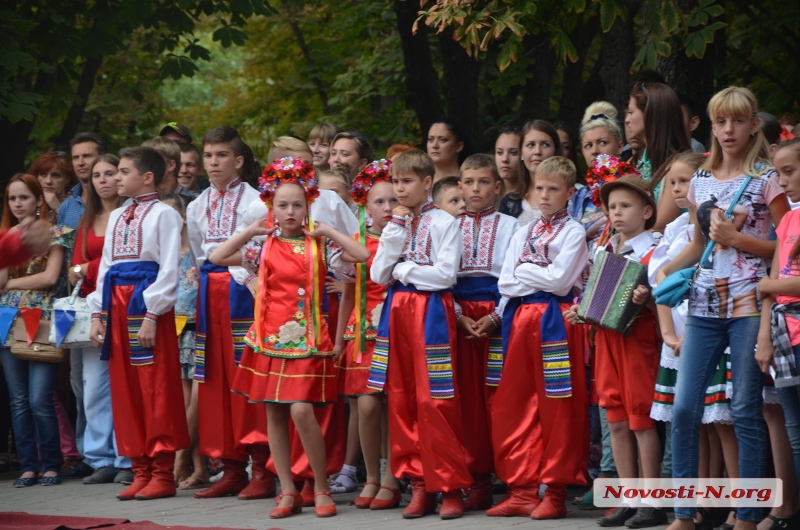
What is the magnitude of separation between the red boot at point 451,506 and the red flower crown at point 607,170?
1.89 metres

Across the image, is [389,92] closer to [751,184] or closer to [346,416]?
[346,416]

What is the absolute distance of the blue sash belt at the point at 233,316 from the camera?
7.69 m

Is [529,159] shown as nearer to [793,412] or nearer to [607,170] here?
[607,170]

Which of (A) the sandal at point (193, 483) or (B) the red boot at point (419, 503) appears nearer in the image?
(B) the red boot at point (419, 503)

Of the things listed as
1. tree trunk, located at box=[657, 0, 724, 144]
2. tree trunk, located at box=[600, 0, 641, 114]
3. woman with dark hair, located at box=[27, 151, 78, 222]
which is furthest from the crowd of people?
Answer: tree trunk, located at box=[600, 0, 641, 114]

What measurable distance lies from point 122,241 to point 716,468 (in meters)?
4.00

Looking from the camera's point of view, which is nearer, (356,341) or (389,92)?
(356,341)

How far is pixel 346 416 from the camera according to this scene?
26.8 ft

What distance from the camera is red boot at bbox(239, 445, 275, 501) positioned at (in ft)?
25.0

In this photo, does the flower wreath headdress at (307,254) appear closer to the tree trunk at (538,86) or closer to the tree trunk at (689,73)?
the tree trunk at (689,73)

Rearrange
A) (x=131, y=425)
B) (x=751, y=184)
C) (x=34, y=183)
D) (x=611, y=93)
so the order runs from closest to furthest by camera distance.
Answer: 1. (x=751, y=184)
2. (x=131, y=425)
3. (x=34, y=183)
4. (x=611, y=93)

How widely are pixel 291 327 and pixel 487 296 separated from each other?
3.96 ft

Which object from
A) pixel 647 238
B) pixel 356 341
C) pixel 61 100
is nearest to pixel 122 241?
pixel 356 341

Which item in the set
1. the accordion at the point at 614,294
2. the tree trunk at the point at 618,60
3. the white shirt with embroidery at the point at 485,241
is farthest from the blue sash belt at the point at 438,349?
the tree trunk at the point at 618,60
